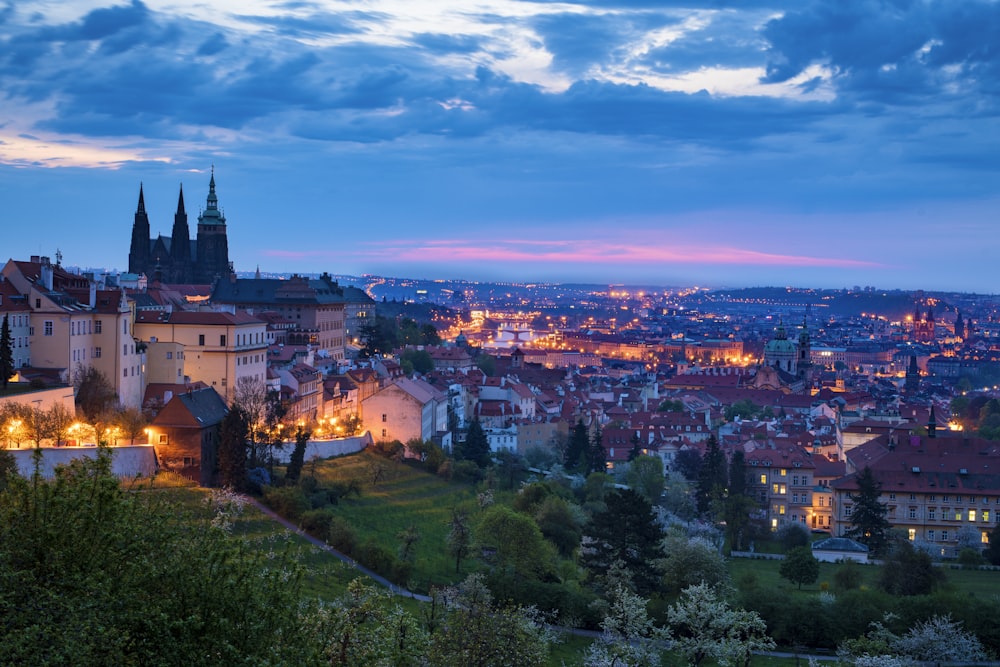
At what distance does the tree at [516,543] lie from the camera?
40.1 meters

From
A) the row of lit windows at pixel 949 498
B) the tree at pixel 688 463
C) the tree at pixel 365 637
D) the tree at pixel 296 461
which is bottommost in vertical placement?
the tree at pixel 688 463

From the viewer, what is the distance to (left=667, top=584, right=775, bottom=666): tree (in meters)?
30.9

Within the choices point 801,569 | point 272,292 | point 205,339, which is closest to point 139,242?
→ point 272,292

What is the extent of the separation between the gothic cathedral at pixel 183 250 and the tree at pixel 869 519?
62975 millimetres

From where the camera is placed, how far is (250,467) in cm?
4400

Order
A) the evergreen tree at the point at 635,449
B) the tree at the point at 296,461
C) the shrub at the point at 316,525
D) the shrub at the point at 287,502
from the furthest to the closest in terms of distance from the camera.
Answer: the evergreen tree at the point at 635,449
the tree at the point at 296,461
the shrub at the point at 287,502
the shrub at the point at 316,525

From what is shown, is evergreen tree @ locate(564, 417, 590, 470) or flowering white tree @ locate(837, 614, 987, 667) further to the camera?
evergreen tree @ locate(564, 417, 590, 470)

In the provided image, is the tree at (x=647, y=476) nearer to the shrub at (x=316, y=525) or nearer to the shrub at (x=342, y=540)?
the shrub at (x=316, y=525)

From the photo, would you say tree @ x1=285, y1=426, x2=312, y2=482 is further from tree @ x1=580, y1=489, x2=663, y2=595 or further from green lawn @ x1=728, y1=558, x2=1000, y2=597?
green lawn @ x1=728, y1=558, x2=1000, y2=597

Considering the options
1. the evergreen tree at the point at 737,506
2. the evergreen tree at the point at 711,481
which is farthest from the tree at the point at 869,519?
the evergreen tree at the point at 711,481

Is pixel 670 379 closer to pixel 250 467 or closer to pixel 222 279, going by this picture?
pixel 222 279

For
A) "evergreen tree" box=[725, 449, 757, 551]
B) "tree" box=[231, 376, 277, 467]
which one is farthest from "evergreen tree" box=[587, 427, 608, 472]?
"tree" box=[231, 376, 277, 467]

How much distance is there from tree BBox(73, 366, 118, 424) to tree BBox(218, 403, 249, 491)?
3936 mm

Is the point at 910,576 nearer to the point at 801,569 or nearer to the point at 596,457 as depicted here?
the point at 801,569
